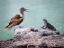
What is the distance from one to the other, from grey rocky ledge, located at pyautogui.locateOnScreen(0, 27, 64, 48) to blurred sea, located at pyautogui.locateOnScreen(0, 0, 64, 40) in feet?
0.41

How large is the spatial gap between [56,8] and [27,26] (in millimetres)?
533

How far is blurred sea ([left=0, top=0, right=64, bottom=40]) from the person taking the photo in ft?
9.02

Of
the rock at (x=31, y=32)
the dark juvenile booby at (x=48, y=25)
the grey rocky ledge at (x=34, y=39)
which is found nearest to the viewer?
the grey rocky ledge at (x=34, y=39)

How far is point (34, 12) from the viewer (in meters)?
2.77

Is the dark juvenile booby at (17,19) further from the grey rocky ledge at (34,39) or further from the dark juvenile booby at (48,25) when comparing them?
the dark juvenile booby at (48,25)

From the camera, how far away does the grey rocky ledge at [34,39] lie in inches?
93.5

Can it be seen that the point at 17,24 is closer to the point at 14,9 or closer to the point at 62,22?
the point at 14,9

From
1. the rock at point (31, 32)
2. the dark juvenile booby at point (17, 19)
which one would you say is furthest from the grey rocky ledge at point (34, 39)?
the dark juvenile booby at point (17, 19)

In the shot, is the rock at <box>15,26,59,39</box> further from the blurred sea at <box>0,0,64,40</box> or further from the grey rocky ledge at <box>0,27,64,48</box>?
the blurred sea at <box>0,0,64,40</box>

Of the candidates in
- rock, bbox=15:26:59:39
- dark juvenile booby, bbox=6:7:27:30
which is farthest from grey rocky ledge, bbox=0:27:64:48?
dark juvenile booby, bbox=6:7:27:30

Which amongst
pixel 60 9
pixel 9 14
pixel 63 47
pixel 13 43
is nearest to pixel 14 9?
pixel 9 14

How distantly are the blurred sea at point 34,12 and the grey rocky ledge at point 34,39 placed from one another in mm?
124

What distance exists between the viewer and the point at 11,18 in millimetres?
2721

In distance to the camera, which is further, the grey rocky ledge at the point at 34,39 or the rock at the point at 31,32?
the rock at the point at 31,32
